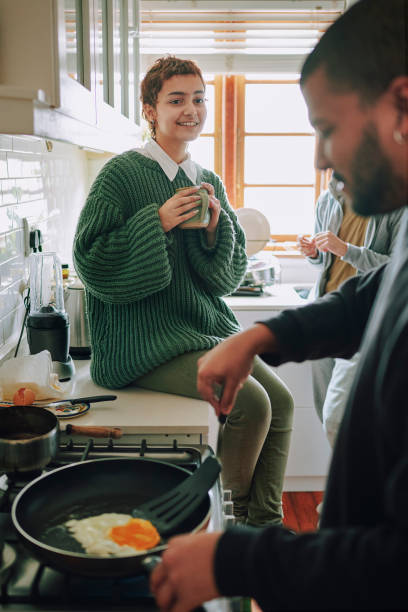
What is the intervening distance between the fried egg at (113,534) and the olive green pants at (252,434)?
59 cm

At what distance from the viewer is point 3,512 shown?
3.23 ft

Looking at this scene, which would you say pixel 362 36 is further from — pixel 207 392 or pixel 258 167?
pixel 258 167

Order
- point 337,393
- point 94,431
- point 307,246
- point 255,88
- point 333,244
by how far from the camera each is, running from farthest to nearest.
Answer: point 255,88 < point 307,246 < point 333,244 < point 337,393 < point 94,431

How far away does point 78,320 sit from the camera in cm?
182

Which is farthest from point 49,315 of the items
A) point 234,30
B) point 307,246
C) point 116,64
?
point 234,30

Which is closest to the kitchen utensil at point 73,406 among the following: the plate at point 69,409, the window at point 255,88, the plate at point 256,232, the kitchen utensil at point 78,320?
the plate at point 69,409

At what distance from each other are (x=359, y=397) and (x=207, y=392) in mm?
326

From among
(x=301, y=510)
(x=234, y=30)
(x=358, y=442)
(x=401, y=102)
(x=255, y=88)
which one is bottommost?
(x=301, y=510)

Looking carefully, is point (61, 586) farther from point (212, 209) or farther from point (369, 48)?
point (212, 209)

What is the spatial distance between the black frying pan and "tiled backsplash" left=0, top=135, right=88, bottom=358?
65cm

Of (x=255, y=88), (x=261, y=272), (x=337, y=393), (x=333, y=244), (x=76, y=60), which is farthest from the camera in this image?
(x=255, y=88)

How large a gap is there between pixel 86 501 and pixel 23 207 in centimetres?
101

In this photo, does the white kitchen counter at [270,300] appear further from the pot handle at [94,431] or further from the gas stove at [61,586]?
the gas stove at [61,586]

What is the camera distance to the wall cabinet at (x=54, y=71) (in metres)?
0.81
